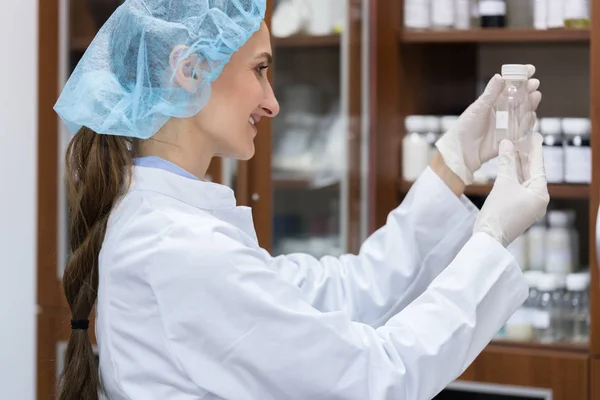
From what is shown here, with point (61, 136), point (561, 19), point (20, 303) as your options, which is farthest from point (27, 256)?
point (561, 19)

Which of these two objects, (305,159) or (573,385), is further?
(305,159)

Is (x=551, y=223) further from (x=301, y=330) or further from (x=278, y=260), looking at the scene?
(x=301, y=330)

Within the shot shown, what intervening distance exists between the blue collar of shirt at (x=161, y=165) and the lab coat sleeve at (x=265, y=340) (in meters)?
0.17

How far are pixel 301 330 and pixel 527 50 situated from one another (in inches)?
70.9

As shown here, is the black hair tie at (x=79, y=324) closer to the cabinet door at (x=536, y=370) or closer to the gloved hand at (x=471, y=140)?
the gloved hand at (x=471, y=140)

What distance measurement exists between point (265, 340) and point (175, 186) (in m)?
0.31

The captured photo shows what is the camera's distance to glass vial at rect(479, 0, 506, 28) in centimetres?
264

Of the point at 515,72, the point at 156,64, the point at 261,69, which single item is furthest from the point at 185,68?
the point at 515,72

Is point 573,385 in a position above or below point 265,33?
below

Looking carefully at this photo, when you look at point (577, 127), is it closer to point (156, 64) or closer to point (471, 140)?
point (471, 140)

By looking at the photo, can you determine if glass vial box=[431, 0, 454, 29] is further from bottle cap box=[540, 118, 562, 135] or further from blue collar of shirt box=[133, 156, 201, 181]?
blue collar of shirt box=[133, 156, 201, 181]

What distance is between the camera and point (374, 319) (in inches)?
75.8

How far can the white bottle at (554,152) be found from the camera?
2.53 m

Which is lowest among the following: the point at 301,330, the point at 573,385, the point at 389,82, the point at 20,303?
the point at 573,385
